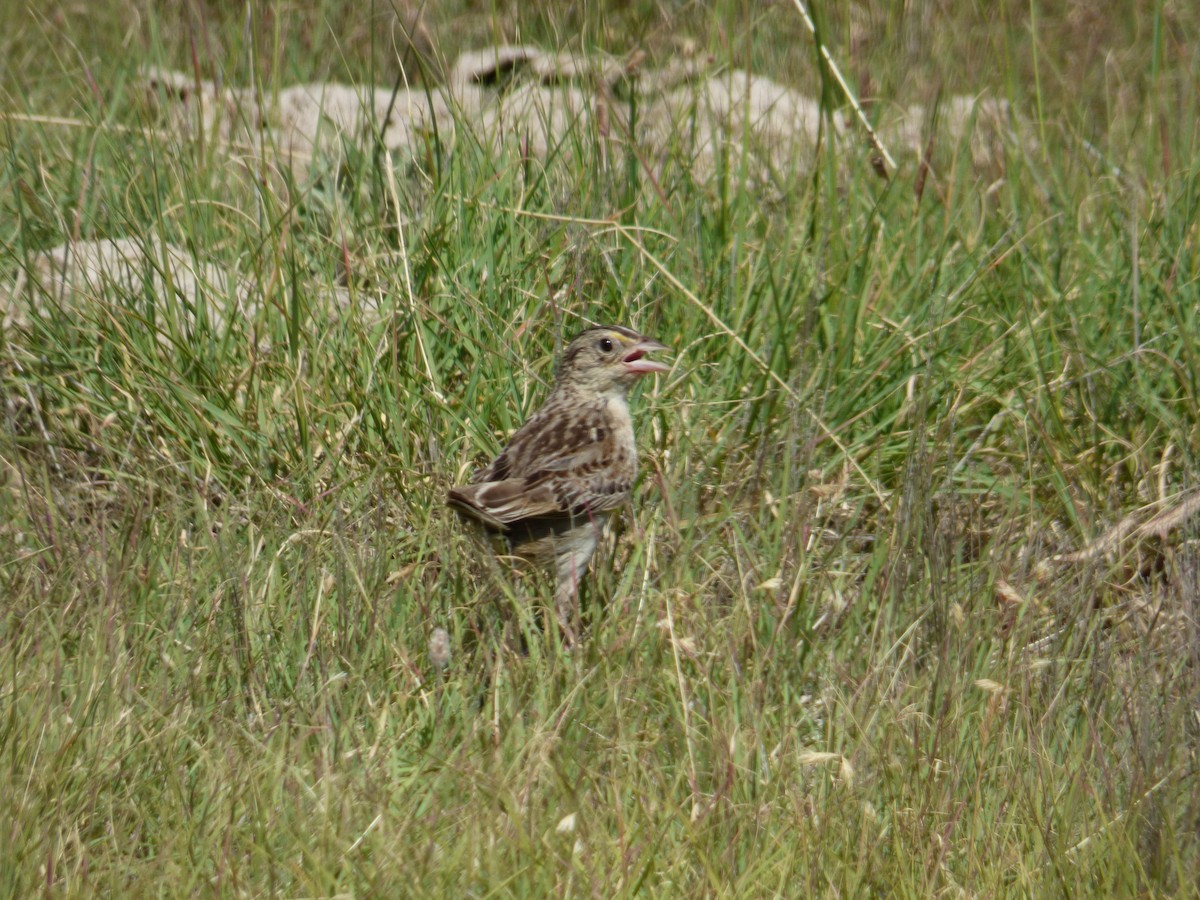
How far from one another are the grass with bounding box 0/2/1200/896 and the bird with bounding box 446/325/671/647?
4.8 inches

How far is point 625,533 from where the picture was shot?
4.63 m

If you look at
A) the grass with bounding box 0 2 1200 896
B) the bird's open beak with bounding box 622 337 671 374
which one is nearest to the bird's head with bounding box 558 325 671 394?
the bird's open beak with bounding box 622 337 671 374

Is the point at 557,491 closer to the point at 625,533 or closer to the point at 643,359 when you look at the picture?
the point at 625,533

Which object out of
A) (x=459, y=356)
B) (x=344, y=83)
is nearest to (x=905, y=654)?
(x=459, y=356)

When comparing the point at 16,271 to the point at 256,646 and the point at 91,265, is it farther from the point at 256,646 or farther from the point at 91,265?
the point at 256,646

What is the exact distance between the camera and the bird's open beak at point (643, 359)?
465 cm

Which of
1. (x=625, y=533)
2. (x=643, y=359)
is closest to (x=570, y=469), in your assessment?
(x=625, y=533)

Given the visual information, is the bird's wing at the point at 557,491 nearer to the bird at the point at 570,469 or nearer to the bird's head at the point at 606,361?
the bird at the point at 570,469

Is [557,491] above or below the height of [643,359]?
below

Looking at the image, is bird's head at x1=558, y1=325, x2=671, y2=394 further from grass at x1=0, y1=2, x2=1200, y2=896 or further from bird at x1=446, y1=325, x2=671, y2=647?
grass at x1=0, y1=2, x2=1200, y2=896

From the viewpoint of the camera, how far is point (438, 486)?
4.46 m

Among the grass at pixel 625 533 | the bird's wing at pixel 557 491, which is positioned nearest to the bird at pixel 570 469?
the bird's wing at pixel 557 491

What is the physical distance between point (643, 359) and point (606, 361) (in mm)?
200

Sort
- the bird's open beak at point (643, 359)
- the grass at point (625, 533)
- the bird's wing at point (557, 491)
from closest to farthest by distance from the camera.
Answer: the grass at point (625, 533) → the bird's wing at point (557, 491) → the bird's open beak at point (643, 359)
